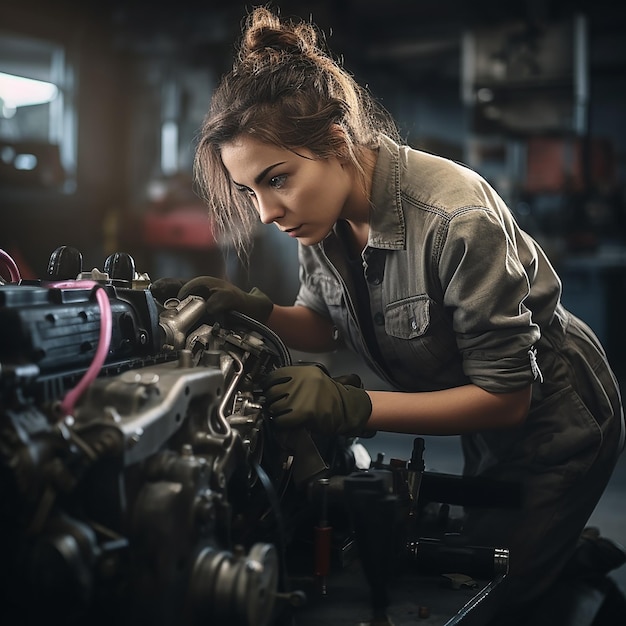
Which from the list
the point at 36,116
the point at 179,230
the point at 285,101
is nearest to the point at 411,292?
the point at 285,101

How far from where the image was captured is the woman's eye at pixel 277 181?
1.29 metres

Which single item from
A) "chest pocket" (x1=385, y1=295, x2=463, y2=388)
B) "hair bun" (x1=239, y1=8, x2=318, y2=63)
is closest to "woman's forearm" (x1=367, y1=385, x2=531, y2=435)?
"chest pocket" (x1=385, y1=295, x2=463, y2=388)

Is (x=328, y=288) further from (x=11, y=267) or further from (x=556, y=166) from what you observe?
(x=556, y=166)

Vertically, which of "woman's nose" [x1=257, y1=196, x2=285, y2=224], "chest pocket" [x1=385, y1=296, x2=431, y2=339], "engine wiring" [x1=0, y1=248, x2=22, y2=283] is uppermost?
"woman's nose" [x1=257, y1=196, x2=285, y2=224]

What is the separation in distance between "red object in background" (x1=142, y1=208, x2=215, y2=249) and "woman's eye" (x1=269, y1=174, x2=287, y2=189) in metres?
4.25

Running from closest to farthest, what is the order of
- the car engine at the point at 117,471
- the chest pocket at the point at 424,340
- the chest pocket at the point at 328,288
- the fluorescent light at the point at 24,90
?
the car engine at the point at 117,471
the chest pocket at the point at 424,340
the chest pocket at the point at 328,288
the fluorescent light at the point at 24,90

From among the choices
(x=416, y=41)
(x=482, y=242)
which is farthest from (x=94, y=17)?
(x=482, y=242)

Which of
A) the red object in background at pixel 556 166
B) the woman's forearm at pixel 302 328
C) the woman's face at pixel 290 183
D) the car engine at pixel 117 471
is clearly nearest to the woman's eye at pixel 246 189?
the woman's face at pixel 290 183

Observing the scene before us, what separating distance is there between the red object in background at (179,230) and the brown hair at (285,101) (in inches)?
163

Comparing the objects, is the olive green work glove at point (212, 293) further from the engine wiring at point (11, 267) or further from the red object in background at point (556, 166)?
the red object in background at point (556, 166)

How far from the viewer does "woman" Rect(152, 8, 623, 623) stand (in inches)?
50.2

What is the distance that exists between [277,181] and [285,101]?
0.13 meters

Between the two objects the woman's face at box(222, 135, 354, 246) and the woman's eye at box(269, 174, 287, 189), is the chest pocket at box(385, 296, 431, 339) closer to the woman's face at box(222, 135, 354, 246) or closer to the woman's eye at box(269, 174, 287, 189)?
the woman's face at box(222, 135, 354, 246)

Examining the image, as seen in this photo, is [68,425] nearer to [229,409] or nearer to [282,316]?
[229,409]
